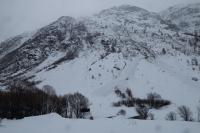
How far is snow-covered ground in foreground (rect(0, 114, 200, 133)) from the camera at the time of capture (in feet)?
59.3

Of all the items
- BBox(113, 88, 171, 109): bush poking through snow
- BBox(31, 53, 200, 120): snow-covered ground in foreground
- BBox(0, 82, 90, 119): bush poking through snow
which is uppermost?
BBox(31, 53, 200, 120): snow-covered ground in foreground

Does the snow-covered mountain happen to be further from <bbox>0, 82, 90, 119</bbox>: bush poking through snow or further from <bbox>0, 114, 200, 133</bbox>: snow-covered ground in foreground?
<bbox>0, 114, 200, 133</bbox>: snow-covered ground in foreground

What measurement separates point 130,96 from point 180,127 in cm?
8388

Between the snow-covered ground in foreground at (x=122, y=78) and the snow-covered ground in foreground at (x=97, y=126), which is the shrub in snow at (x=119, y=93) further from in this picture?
the snow-covered ground in foreground at (x=97, y=126)

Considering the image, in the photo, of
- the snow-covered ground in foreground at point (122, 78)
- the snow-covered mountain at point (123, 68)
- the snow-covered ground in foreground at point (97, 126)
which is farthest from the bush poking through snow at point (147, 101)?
the snow-covered ground in foreground at point (97, 126)

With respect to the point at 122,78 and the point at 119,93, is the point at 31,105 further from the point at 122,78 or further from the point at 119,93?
the point at 122,78

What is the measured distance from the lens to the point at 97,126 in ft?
63.6

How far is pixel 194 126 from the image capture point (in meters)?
18.4

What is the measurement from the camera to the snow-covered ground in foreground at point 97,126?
712 inches

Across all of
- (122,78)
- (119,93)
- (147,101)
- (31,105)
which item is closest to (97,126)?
(31,105)

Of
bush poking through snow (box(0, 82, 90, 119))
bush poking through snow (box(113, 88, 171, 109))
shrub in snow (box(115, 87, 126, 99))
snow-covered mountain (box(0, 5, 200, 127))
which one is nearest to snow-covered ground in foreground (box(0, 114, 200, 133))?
bush poking through snow (box(0, 82, 90, 119))

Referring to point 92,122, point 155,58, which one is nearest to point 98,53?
point 155,58

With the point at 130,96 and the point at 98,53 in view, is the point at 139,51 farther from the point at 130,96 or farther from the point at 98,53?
the point at 130,96

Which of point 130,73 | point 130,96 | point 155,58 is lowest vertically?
point 130,96
